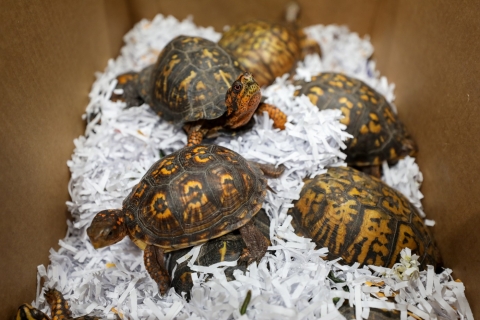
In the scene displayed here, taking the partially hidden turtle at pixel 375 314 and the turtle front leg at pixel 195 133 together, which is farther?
the turtle front leg at pixel 195 133

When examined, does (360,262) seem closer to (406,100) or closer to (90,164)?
(406,100)

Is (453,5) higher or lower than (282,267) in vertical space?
higher

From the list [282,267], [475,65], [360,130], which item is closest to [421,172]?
[360,130]

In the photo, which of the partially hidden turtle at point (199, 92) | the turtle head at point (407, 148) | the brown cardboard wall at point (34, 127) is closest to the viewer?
the brown cardboard wall at point (34, 127)

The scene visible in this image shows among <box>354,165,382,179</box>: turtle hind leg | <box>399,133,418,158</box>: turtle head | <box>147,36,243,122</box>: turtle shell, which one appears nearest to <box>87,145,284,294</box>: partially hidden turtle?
<box>147,36,243,122</box>: turtle shell

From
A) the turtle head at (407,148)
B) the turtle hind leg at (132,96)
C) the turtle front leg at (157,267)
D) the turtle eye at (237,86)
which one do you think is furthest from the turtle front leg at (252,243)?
the turtle hind leg at (132,96)

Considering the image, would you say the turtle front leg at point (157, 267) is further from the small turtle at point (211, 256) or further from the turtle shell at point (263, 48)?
the turtle shell at point (263, 48)

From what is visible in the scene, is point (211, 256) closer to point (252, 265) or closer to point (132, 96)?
point (252, 265)

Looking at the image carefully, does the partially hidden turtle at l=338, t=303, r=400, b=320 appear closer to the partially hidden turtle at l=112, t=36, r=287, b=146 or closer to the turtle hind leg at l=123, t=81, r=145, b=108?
the partially hidden turtle at l=112, t=36, r=287, b=146
